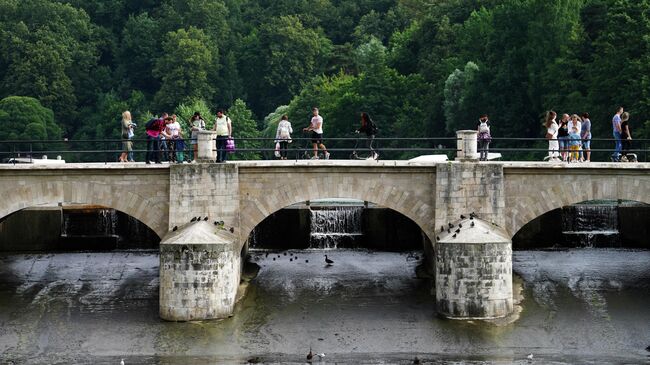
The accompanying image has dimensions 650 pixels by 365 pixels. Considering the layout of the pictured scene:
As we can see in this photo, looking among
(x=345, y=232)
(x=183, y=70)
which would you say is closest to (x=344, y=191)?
(x=345, y=232)

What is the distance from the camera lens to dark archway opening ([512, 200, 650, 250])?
59.1 m

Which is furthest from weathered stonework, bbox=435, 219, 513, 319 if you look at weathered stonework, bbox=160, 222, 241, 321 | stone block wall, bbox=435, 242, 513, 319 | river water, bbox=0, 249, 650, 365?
weathered stonework, bbox=160, 222, 241, 321

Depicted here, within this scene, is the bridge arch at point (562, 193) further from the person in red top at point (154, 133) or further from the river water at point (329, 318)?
the person in red top at point (154, 133)

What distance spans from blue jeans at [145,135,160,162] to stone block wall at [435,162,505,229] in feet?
30.1

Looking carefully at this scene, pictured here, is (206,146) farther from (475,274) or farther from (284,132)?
(475,274)

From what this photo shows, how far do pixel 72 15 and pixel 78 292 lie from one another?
263 ft

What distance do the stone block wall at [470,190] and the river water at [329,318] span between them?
316 centimetres

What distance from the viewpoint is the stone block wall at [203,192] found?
159ft

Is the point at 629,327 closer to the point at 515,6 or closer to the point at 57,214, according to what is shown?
the point at 57,214

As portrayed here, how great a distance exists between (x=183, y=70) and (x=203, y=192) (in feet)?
244

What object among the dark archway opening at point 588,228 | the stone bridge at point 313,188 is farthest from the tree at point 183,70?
the stone bridge at point 313,188

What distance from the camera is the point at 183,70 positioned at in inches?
4803

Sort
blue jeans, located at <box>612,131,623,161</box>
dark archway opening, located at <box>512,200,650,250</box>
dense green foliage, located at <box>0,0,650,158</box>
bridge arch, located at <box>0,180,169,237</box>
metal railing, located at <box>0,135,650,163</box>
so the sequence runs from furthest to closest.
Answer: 1. dense green foliage, located at <box>0,0,650,158</box>
2. metal railing, located at <box>0,135,650,163</box>
3. dark archway opening, located at <box>512,200,650,250</box>
4. blue jeans, located at <box>612,131,623,161</box>
5. bridge arch, located at <box>0,180,169,237</box>

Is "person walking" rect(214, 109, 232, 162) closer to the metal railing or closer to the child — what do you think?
the metal railing
